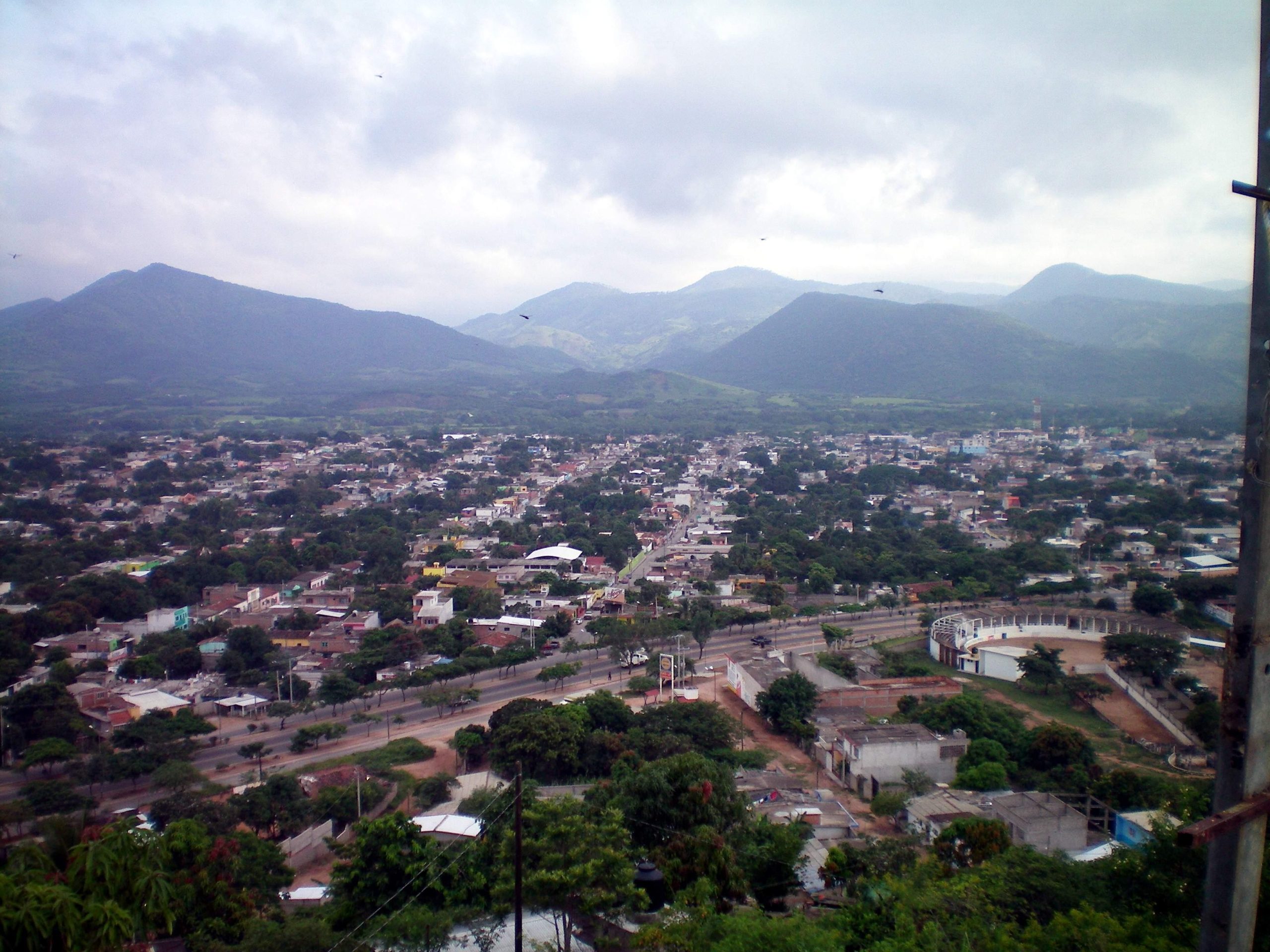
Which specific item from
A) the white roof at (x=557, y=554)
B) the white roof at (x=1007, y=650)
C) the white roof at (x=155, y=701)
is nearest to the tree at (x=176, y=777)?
the white roof at (x=155, y=701)

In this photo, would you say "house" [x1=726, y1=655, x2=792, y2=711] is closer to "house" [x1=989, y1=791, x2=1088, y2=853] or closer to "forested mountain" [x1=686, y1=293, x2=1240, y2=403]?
"house" [x1=989, y1=791, x2=1088, y2=853]

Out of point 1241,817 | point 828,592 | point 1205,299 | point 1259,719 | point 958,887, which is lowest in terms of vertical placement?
point 828,592

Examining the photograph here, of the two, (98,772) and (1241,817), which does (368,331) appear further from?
(1241,817)

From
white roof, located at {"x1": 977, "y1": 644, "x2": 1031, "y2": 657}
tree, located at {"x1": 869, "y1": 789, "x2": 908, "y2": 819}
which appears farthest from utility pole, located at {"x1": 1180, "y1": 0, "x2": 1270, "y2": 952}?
white roof, located at {"x1": 977, "y1": 644, "x2": 1031, "y2": 657}

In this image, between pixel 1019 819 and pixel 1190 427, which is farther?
pixel 1190 427

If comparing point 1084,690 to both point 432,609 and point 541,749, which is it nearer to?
point 541,749

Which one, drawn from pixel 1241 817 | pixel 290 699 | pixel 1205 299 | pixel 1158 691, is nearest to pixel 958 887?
pixel 1241 817
